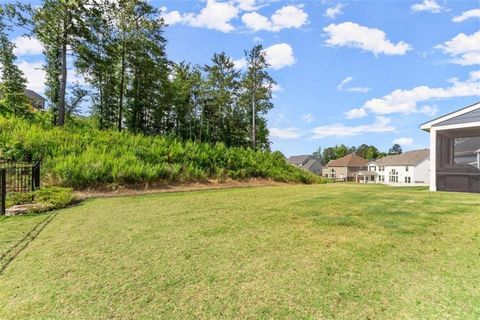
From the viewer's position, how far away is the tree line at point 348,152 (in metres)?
81.4

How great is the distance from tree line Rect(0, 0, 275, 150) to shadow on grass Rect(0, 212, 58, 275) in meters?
12.0

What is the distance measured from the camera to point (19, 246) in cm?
400

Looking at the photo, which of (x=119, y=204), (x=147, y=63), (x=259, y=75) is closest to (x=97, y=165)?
(x=119, y=204)

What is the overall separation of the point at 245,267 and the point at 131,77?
23.0 meters

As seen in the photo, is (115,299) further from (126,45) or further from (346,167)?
(346,167)

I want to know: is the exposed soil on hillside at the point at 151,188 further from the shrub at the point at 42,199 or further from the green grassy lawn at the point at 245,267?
the green grassy lawn at the point at 245,267

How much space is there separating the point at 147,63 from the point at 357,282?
20948mm

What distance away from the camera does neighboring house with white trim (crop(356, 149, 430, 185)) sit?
4181 centimetres

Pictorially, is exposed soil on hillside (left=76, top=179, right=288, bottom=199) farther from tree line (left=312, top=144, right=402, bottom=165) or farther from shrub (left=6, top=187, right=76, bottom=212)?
tree line (left=312, top=144, right=402, bottom=165)

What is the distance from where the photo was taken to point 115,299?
2.55 meters

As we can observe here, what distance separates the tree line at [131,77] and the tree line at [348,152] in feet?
183

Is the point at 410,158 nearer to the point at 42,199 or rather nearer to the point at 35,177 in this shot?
the point at 35,177

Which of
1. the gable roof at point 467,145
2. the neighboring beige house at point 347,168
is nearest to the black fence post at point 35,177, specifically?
the gable roof at point 467,145

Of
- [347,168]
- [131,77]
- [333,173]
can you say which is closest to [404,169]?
[347,168]
